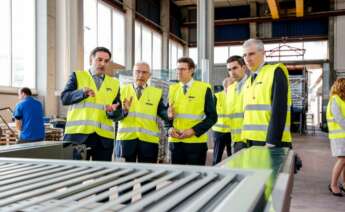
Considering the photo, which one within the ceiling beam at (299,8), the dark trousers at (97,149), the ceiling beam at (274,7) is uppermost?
the ceiling beam at (299,8)

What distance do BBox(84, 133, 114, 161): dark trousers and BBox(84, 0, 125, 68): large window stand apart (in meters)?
6.52

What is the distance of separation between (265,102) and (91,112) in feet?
4.53

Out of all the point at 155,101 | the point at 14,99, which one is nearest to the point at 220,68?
the point at 14,99

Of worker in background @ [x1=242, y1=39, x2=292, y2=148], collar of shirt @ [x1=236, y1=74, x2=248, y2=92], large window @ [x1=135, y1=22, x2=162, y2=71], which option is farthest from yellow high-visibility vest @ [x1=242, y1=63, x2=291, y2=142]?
large window @ [x1=135, y1=22, x2=162, y2=71]

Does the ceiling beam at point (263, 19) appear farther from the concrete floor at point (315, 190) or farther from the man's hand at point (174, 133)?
the man's hand at point (174, 133)

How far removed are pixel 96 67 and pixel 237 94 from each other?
5.93 feet

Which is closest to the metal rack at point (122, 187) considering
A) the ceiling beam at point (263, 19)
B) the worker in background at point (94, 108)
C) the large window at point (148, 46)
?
the worker in background at point (94, 108)

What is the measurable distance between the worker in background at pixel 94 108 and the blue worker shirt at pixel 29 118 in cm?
229

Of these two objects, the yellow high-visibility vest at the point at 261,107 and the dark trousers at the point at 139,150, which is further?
the dark trousers at the point at 139,150

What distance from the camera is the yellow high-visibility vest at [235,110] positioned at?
4.17 meters

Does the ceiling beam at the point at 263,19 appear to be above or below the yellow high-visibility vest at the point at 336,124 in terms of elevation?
above

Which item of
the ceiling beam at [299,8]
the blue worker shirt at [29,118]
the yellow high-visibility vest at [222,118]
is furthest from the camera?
the ceiling beam at [299,8]

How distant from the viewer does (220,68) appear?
16109 millimetres

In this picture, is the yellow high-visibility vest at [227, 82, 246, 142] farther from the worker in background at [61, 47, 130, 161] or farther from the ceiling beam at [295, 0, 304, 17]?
the ceiling beam at [295, 0, 304, 17]
